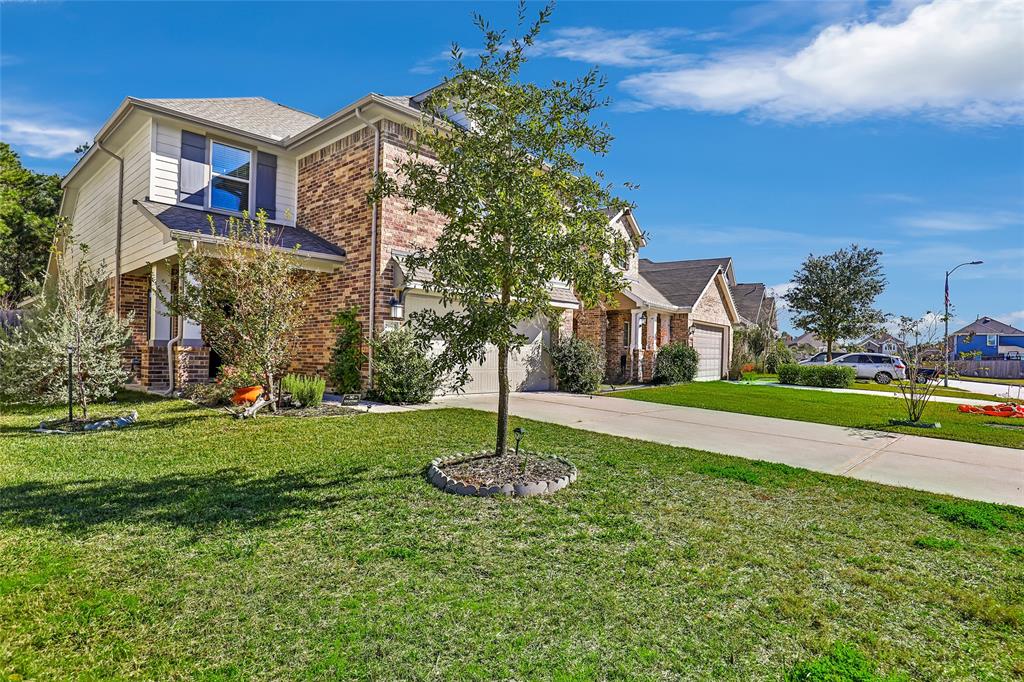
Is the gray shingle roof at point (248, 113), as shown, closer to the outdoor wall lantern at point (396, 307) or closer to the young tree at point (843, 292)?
the outdoor wall lantern at point (396, 307)

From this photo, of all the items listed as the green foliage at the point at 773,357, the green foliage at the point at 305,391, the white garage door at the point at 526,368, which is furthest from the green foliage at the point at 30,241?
the green foliage at the point at 773,357

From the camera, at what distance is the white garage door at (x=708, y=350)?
73.8 feet

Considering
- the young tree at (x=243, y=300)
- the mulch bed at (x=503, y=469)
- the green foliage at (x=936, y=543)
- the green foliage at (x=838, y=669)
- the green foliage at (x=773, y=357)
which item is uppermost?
the young tree at (x=243, y=300)

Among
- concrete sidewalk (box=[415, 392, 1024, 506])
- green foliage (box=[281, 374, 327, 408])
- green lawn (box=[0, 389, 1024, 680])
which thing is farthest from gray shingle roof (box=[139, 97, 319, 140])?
green lawn (box=[0, 389, 1024, 680])

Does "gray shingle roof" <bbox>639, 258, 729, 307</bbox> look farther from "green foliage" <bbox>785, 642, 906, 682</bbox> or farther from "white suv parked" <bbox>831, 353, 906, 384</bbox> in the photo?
"green foliage" <bbox>785, 642, 906, 682</bbox>

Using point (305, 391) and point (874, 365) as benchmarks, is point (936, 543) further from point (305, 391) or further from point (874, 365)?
point (874, 365)

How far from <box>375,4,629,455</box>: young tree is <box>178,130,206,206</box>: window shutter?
31.1 ft

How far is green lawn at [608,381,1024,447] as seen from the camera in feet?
31.1

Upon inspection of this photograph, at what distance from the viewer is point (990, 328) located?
69188 millimetres

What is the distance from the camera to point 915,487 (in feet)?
18.8

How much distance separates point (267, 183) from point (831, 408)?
52.2ft

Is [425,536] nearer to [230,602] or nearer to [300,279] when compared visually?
[230,602]

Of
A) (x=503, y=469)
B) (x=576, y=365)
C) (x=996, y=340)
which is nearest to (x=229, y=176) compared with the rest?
(x=576, y=365)

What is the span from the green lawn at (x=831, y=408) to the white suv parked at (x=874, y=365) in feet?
36.0
